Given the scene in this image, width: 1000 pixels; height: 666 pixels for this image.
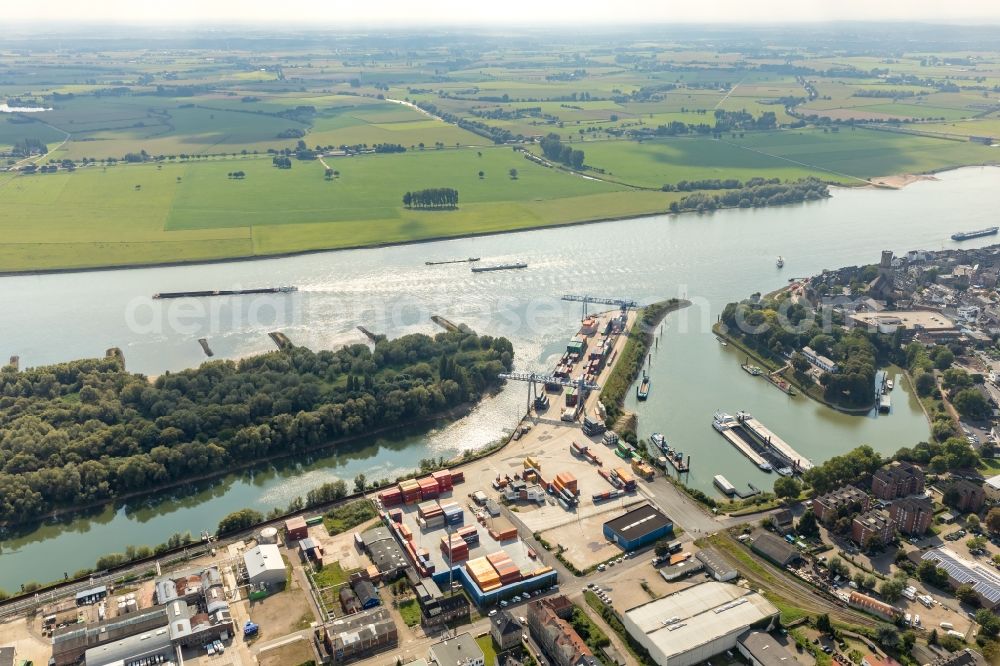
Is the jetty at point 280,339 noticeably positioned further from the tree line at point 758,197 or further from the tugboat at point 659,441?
the tree line at point 758,197

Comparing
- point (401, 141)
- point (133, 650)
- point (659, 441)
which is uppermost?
point (401, 141)

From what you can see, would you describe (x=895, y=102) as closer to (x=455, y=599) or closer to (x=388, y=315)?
(x=388, y=315)

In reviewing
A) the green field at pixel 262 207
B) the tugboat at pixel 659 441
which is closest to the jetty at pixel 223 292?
the green field at pixel 262 207

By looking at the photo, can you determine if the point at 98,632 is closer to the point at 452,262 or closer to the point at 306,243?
the point at 452,262

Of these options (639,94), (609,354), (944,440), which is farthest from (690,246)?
(639,94)

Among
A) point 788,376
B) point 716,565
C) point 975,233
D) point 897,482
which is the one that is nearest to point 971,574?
point 897,482

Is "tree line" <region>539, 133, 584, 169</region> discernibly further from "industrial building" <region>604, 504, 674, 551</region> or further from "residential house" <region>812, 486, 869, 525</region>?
"industrial building" <region>604, 504, 674, 551</region>
